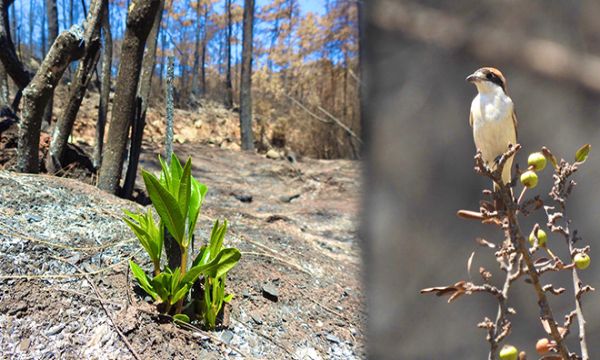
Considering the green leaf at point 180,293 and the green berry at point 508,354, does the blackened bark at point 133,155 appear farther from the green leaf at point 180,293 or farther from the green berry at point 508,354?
the green berry at point 508,354

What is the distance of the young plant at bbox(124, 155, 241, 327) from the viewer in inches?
46.8

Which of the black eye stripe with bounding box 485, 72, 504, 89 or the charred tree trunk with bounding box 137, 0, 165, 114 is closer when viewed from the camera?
the black eye stripe with bounding box 485, 72, 504, 89

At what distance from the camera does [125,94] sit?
2.34 metres

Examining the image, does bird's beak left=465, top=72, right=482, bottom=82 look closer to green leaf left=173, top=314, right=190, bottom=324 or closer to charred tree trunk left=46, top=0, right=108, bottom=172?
green leaf left=173, top=314, right=190, bottom=324

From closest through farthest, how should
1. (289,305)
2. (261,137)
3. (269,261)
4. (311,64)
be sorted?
(311,64)
(289,305)
(269,261)
(261,137)

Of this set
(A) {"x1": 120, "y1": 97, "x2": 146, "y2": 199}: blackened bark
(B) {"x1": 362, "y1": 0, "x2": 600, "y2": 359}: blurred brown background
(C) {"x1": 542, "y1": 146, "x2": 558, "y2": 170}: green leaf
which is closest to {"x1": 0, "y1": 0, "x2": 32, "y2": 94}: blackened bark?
(A) {"x1": 120, "y1": 97, "x2": 146, "y2": 199}: blackened bark

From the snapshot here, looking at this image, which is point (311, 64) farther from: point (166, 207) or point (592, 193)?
point (592, 193)

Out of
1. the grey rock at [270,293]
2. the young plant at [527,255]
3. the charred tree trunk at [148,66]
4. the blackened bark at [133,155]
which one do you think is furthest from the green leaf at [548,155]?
the charred tree trunk at [148,66]

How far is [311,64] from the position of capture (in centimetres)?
132

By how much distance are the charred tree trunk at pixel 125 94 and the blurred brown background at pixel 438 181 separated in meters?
2.12

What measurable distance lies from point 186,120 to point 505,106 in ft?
16.7

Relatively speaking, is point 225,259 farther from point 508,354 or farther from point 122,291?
point 508,354

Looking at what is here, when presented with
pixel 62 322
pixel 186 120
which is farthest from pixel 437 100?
pixel 186 120

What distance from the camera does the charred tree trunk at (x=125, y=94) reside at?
7.43 feet
